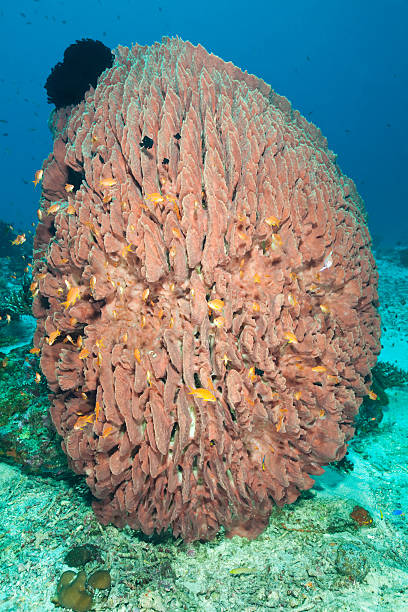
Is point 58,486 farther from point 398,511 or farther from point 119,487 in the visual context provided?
point 398,511

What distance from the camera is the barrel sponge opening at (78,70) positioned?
528cm

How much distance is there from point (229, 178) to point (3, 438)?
182 inches

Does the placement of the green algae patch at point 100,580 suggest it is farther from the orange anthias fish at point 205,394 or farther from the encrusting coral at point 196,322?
the orange anthias fish at point 205,394

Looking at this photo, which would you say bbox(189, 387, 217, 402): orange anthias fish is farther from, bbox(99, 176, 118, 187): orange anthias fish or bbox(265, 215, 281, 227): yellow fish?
bbox(99, 176, 118, 187): orange anthias fish

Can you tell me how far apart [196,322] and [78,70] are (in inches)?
204

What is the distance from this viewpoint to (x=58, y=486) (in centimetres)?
398

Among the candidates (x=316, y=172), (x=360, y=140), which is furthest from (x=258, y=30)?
(x=316, y=172)

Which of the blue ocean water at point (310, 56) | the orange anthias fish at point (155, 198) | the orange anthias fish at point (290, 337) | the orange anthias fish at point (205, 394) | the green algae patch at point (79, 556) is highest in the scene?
the blue ocean water at point (310, 56)

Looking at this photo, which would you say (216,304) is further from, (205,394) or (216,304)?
(205,394)

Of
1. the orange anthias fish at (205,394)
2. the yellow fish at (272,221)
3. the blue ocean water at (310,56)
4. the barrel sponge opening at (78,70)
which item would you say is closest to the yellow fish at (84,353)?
the orange anthias fish at (205,394)

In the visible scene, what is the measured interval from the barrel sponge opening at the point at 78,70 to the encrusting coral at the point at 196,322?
72.8 inches

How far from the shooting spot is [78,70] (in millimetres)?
5332

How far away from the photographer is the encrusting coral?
3014 millimetres

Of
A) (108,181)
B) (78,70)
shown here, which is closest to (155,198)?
(108,181)
